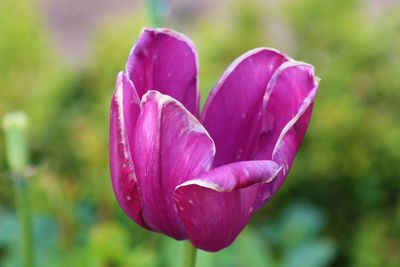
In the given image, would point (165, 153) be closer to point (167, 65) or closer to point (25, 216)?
point (167, 65)

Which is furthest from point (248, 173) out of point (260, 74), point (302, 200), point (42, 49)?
point (42, 49)

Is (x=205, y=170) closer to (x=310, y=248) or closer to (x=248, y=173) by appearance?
(x=248, y=173)

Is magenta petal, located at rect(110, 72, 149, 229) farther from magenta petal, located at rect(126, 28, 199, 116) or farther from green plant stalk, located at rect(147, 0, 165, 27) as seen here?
green plant stalk, located at rect(147, 0, 165, 27)

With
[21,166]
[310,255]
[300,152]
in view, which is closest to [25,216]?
[21,166]

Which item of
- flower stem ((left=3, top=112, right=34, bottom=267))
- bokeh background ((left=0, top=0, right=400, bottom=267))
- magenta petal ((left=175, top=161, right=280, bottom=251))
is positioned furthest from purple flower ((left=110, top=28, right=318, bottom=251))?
bokeh background ((left=0, top=0, right=400, bottom=267))

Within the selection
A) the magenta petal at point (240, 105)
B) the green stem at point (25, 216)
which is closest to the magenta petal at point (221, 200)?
the magenta petal at point (240, 105)
